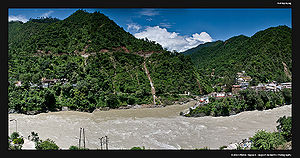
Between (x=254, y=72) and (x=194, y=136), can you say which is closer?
(x=194, y=136)

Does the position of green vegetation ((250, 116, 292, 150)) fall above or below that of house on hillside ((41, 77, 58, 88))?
below

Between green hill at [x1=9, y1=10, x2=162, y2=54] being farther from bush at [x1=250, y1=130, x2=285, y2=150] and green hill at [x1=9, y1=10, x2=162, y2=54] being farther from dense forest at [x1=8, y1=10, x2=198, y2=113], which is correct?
bush at [x1=250, y1=130, x2=285, y2=150]

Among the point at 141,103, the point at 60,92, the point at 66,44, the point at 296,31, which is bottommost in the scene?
the point at 141,103

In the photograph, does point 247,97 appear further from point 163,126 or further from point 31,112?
point 31,112

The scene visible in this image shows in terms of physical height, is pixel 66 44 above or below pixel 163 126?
above

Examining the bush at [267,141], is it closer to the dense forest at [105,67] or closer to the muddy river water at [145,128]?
the muddy river water at [145,128]

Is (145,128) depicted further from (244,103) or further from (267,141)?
(244,103)

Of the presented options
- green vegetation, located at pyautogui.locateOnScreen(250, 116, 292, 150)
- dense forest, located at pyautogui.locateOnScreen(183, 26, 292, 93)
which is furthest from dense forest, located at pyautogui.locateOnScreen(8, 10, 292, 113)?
green vegetation, located at pyautogui.locateOnScreen(250, 116, 292, 150)

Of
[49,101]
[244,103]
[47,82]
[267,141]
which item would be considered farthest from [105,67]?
[267,141]
